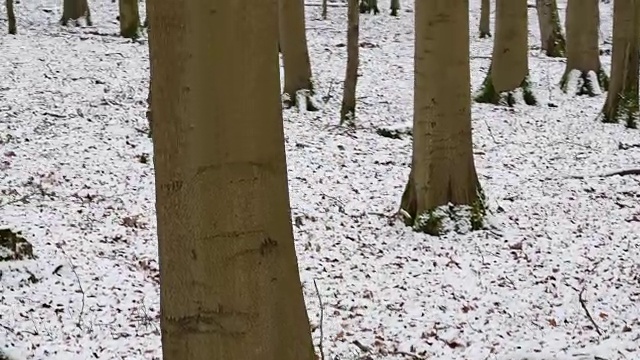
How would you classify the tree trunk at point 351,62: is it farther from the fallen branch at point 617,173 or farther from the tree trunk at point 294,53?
the fallen branch at point 617,173

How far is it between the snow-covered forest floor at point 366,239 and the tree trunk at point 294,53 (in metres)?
0.66

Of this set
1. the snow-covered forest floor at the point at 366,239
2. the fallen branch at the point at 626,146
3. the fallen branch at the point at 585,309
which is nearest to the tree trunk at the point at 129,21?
the snow-covered forest floor at the point at 366,239

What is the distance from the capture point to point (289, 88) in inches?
607

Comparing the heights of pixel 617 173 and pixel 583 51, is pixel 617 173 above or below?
below

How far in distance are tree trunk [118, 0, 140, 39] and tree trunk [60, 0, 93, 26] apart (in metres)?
3.18

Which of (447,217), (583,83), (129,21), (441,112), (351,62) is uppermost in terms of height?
(129,21)

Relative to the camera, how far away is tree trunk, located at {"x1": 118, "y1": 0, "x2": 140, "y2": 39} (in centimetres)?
2217

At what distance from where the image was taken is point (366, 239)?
28.3 ft

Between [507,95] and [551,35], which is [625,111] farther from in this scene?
[551,35]

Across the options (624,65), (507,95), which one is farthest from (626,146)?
(507,95)

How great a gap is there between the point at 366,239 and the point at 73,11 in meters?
19.2

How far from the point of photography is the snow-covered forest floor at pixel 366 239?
6180mm

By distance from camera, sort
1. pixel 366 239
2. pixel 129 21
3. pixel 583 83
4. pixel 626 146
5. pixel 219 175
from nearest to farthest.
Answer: pixel 219 175 < pixel 366 239 < pixel 626 146 < pixel 583 83 < pixel 129 21

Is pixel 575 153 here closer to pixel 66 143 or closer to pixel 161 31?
pixel 66 143
